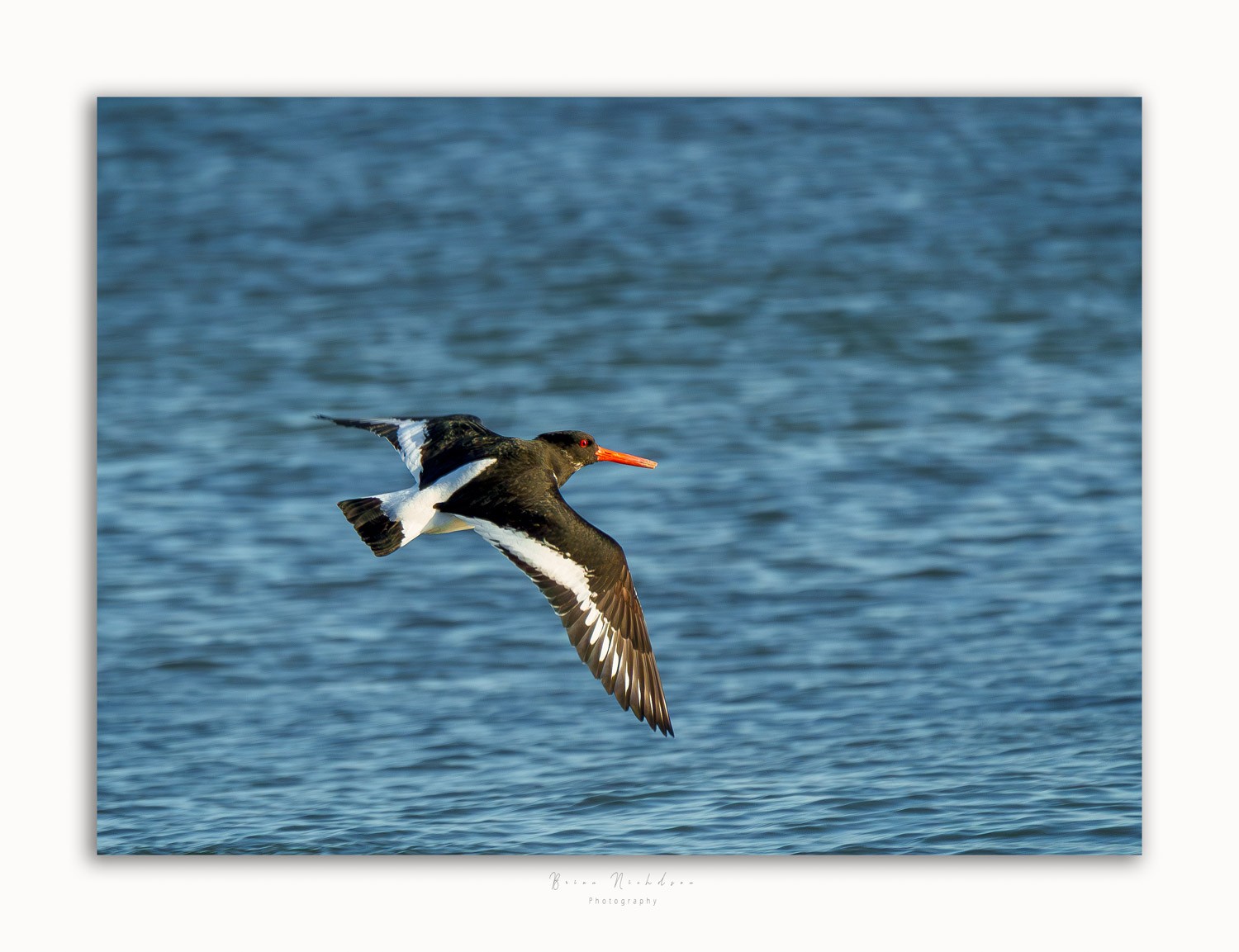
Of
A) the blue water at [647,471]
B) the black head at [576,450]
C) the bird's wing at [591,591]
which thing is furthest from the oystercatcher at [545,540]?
the blue water at [647,471]

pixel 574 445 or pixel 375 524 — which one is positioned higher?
pixel 574 445

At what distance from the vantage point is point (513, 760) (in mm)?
5918

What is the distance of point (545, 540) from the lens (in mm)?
5352

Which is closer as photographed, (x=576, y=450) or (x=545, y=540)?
(x=545, y=540)

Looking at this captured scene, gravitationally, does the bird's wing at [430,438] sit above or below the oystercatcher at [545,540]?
above

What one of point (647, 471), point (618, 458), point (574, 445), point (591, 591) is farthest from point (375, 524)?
point (647, 471)

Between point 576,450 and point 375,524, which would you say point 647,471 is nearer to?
point 576,450

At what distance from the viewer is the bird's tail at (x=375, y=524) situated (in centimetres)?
543

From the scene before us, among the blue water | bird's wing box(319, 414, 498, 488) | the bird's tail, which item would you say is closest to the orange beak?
bird's wing box(319, 414, 498, 488)

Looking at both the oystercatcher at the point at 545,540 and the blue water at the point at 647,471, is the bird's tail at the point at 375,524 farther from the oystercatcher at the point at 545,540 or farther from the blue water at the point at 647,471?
the blue water at the point at 647,471

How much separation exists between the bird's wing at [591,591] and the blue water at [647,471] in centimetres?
50

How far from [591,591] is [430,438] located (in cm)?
104

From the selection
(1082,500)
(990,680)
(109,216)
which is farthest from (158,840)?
(1082,500)
